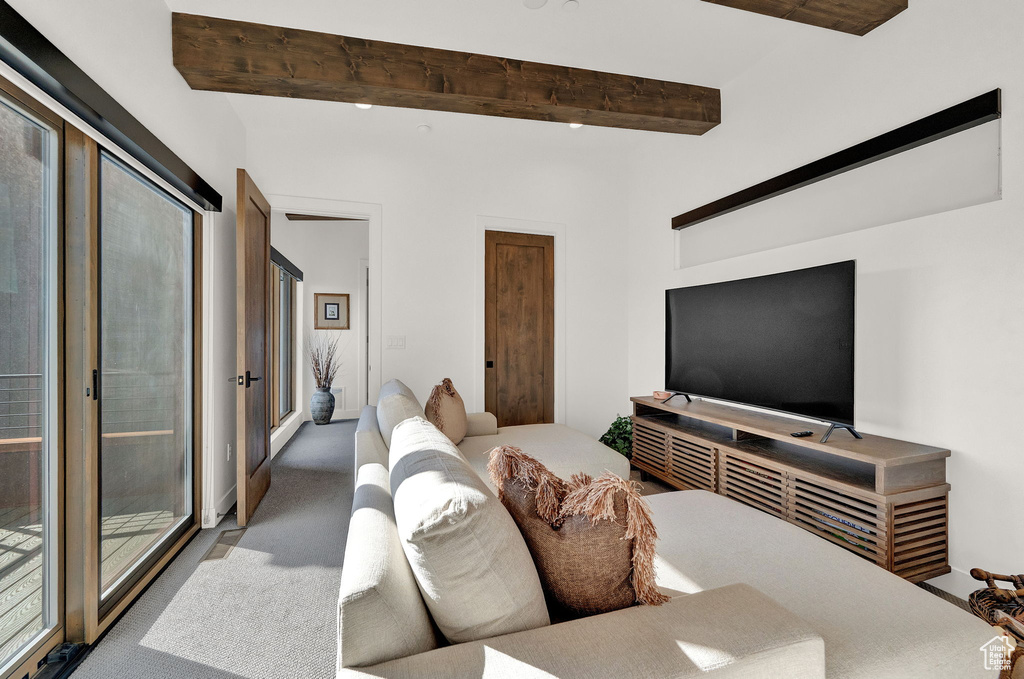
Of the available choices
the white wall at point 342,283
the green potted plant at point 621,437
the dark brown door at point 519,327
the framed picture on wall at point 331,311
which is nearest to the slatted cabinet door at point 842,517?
the green potted plant at point 621,437

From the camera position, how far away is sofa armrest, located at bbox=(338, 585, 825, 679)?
81 centimetres

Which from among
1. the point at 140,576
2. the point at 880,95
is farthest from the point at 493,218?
the point at 140,576

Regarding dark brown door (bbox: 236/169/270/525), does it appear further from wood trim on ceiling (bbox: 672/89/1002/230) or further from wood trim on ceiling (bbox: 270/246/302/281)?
wood trim on ceiling (bbox: 672/89/1002/230)

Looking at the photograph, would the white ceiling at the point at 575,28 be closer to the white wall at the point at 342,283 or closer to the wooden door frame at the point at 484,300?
the wooden door frame at the point at 484,300

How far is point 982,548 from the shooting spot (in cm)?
201

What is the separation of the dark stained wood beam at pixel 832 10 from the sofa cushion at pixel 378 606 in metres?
2.49

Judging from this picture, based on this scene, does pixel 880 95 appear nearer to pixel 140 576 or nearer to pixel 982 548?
pixel 982 548

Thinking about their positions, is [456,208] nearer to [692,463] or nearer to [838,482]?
[692,463]

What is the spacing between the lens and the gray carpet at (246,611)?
164cm

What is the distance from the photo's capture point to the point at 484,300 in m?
4.17

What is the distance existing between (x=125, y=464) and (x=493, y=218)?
3051 millimetres

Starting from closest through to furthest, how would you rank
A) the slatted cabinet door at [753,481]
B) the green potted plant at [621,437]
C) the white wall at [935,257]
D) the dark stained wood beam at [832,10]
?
the white wall at [935,257] < the dark stained wood beam at [832,10] < the slatted cabinet door at [753,481] < the green potted plant at [621,437]

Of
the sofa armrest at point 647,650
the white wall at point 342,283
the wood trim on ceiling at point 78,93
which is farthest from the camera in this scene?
the white wall at point 342,283

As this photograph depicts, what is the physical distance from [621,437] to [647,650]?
3254mm
